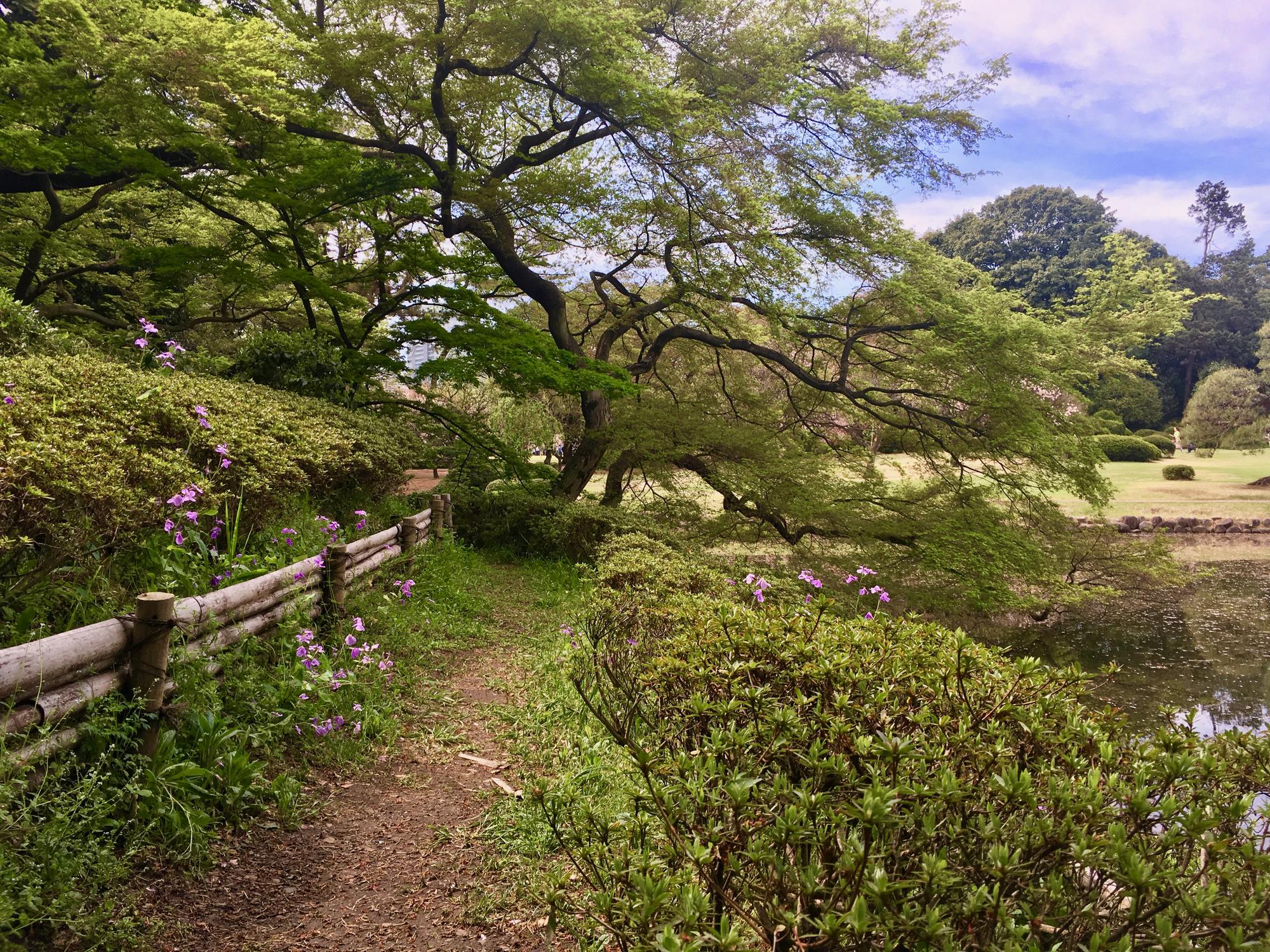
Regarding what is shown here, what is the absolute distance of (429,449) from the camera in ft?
30.0

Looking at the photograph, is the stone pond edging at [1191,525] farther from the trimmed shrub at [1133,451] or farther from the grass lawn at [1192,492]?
the trimmed shrub at [1133,451]

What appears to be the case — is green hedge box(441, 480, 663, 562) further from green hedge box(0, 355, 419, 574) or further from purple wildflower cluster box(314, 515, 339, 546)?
purple wildflower cluster box(314, 515, 339, 546)

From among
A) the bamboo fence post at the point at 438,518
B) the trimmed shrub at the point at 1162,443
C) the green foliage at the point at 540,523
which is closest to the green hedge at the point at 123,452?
the bamboo fence post at the point at 438,518

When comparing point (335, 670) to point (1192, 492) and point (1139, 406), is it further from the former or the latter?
point (1139, 406)

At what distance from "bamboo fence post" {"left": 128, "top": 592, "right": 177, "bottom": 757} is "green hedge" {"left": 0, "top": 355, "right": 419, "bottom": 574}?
0.57 meters

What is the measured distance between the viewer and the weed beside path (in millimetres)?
2406

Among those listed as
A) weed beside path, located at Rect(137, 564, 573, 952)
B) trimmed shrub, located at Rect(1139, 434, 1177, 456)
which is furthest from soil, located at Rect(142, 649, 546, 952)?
trimmed shrub, located at Rect(1139, 434, 1177, 456)

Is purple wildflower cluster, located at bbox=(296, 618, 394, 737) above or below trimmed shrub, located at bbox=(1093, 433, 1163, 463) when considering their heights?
below

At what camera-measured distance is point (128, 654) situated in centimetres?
283

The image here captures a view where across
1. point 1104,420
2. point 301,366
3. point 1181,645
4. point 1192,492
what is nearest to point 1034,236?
point 1192,492

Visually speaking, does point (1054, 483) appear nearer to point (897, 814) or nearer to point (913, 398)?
point (913, 398)

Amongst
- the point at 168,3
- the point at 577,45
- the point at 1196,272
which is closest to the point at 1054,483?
the point at 577,45

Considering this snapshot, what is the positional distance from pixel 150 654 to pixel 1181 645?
13883mm

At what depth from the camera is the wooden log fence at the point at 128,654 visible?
2.33 m
